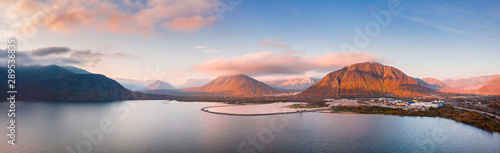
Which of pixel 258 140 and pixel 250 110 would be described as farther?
pixel 250 110

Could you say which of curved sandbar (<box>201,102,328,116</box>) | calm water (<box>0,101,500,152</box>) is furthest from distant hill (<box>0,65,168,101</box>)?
calm water (<box>0,101,500,152</box>)

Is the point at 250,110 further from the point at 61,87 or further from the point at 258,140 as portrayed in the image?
the point at 61,87

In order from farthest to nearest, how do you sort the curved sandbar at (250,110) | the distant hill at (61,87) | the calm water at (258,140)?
the distant hill at (61,87), the curved sandbar at (250,110), the calm water at (258,140)

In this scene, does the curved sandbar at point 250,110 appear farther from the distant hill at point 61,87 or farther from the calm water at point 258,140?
the distant hill at point 61,87

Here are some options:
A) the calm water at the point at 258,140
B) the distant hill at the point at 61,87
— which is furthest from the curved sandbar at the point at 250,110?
the distant hill at the point at 61,87

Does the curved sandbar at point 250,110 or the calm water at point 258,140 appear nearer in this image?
the calm water at point 258,140

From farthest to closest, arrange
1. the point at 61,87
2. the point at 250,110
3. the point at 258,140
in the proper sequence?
the point at 61,87, the point at 250,110, the point at 258,140

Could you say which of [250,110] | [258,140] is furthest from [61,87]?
[258,140]

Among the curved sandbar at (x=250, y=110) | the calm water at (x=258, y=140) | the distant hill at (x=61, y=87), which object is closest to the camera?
the calm water at (x=258, y=140)
